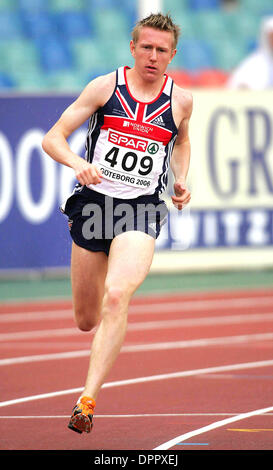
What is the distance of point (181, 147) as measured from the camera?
698cm

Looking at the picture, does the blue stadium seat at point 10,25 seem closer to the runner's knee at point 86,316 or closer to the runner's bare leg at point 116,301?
the runner's knee at point 86,316

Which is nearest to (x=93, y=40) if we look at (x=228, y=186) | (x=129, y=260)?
(x=228, y=186)

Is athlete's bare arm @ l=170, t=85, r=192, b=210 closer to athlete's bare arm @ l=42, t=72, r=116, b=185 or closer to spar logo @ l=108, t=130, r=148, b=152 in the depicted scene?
spar logo @ l=108, t=130, r=148, b=152

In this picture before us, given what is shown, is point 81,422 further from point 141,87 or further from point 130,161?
point 141,87

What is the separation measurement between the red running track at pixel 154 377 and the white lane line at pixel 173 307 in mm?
11

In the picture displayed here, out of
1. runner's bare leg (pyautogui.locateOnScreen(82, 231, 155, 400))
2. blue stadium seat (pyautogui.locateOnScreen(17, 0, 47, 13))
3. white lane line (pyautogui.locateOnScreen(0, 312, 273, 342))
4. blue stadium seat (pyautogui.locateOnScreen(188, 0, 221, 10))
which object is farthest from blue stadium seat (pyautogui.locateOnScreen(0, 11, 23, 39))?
runner's bare leg (pyautogui.locateOnScreen(82, 231, 155, 400))

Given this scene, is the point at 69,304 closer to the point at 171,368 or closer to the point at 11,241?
the point at 11,241

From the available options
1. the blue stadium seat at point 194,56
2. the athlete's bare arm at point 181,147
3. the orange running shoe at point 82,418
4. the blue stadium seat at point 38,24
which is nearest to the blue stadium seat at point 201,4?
the blue stadium seat at point 194,56

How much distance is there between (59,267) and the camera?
47.9 feet

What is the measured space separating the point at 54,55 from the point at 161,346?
1147 cm

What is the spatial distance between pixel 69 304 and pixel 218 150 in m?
3.59

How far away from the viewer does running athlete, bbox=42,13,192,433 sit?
6430 mm

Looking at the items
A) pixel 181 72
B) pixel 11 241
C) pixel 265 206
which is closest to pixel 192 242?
pixel 265 206

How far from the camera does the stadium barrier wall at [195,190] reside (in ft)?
46.6
